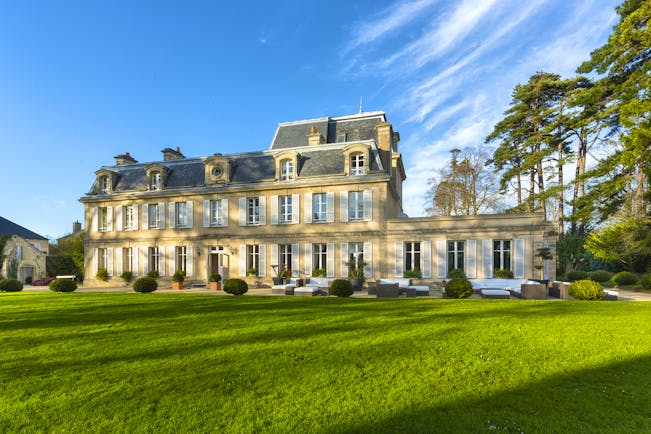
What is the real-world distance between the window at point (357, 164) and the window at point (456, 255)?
6.44m

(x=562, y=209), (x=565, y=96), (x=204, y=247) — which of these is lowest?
(x=204, y=247)

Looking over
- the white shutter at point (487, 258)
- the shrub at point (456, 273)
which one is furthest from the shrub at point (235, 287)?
the white shutter at point (487, 258)

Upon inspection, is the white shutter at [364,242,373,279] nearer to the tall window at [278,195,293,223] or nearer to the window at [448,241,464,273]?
the window at [448,241,464,273]

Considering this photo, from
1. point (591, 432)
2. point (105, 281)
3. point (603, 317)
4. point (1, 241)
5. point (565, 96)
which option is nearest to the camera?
point (591, 432)

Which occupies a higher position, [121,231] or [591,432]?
[121,231]

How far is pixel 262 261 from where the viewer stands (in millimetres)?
21281

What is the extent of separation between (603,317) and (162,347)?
9516mm

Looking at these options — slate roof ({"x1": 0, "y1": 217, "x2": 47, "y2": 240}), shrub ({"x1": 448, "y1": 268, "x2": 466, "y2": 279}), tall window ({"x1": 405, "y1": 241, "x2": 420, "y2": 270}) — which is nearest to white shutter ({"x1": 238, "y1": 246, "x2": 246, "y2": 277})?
tall window ({"x1": 405, "y1": 241, "x2": 420, "y2": 270})

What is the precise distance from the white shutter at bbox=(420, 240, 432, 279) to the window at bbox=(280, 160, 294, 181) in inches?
350

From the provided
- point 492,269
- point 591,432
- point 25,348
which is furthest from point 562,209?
point 25,348

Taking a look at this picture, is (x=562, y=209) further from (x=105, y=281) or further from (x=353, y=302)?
(x=105, y=281)

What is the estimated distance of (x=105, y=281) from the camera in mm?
24000

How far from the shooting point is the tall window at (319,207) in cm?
2056

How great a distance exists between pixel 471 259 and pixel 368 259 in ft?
17.6
